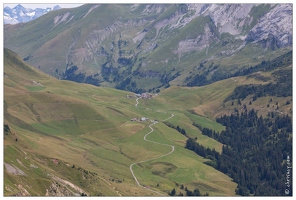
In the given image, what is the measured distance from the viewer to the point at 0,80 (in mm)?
158000

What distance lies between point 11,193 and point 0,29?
169ft

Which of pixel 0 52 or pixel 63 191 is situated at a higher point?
pixel 0 52

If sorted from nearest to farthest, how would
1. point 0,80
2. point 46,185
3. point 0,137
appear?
point 0,137
point 0,80
point 46,185

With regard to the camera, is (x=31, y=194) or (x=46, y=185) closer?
(x=31, y=194)

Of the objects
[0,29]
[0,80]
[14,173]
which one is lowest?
[14,173]

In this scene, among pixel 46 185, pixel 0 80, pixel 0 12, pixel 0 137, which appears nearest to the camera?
pixel 0 137

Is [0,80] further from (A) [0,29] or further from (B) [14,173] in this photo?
(B) [14,173]

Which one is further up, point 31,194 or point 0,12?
point 0,12

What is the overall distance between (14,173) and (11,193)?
114ft

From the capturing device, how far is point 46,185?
18788 cm

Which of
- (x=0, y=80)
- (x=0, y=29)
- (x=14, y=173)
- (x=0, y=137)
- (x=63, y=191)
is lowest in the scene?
(x=63, y=191)

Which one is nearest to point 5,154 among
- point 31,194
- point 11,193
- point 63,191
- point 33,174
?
point 33,174

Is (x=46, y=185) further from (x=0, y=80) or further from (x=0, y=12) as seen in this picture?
(x=0, y=12)

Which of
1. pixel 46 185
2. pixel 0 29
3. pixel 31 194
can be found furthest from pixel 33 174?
pixel 0 29
